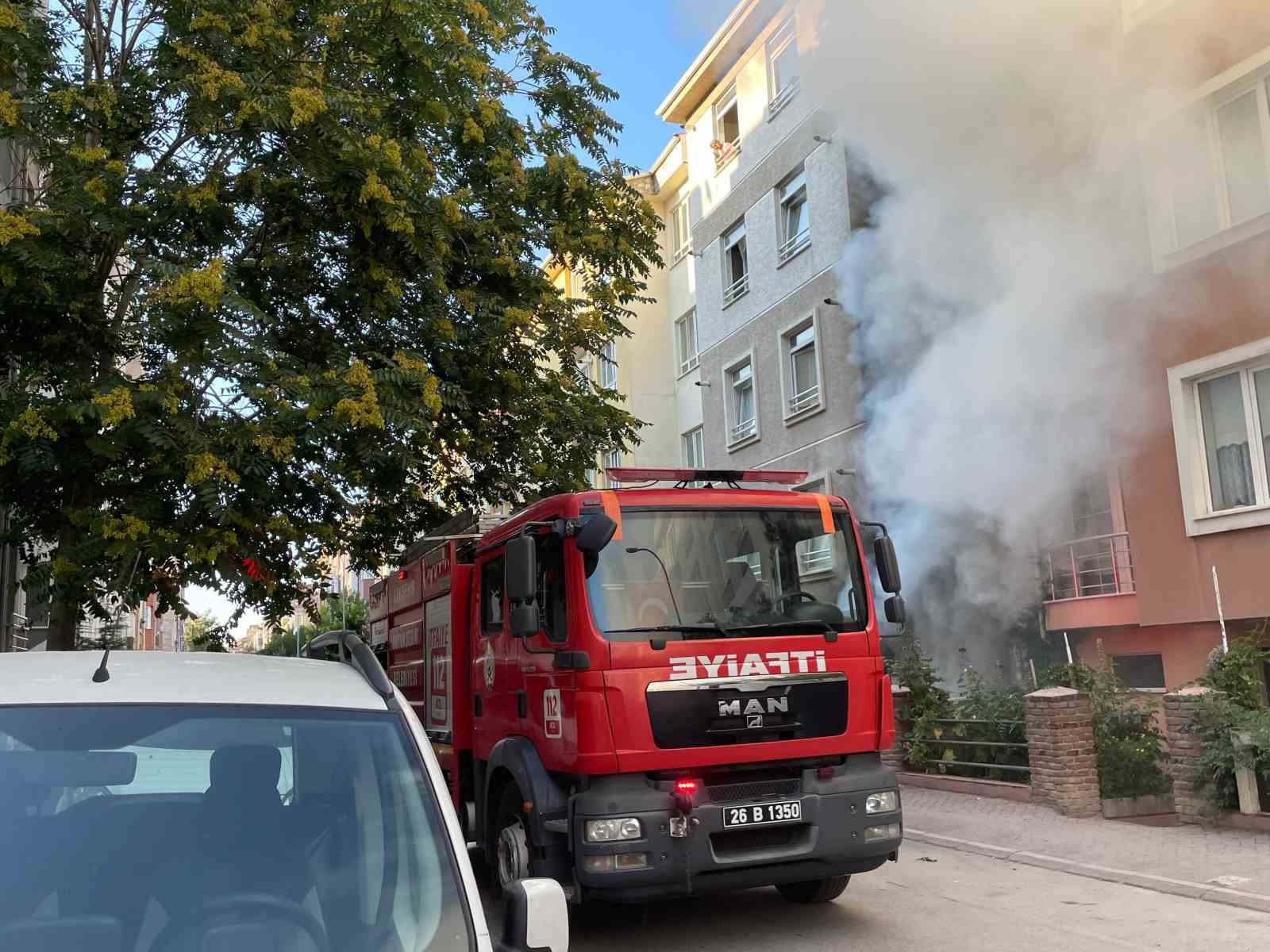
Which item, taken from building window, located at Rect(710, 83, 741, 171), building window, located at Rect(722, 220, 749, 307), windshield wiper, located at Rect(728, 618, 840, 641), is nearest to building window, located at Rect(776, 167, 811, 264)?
building window, located at Rect(722, 220, 749, 307)

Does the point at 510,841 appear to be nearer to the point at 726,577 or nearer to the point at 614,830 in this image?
the point at 614,830

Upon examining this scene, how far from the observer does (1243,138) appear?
1226cm

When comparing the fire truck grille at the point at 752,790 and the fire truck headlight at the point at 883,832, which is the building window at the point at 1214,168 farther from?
the fire truck grille at the point at 752,790

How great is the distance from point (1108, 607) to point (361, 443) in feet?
32.5

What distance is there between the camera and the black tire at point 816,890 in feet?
22.6

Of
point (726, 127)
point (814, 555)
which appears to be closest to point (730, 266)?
point (726, 127)

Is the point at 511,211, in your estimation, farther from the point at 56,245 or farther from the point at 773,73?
the point at 773,73

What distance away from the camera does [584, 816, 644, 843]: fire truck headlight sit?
5.70 metres

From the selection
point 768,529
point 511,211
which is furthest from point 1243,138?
point 768,529

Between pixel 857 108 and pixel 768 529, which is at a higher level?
pixel 857 108

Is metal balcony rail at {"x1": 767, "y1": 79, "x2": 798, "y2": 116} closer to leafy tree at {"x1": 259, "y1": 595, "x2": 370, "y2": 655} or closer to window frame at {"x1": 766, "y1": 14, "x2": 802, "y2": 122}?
window frame at {"x1": 766, "y1": 14, "x2": 802, "y2": 122}

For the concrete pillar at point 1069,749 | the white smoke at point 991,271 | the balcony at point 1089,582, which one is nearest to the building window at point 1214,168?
the white smoke at point 991,271

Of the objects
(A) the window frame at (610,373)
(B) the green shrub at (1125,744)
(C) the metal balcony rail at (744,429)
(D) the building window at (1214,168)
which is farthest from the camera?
(A) the window frame at (610,373)

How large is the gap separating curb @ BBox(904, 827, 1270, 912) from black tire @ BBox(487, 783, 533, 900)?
4.01 meters
